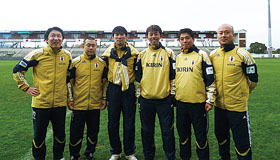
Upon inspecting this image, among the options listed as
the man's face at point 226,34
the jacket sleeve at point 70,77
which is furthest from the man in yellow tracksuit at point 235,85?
the jacket sleeve at point 70,77

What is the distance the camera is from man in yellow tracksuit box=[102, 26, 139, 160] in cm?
308

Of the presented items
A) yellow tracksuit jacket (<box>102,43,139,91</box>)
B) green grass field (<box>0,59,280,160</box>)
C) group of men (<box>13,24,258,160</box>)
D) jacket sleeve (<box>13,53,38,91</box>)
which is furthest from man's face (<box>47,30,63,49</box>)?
green grass field (<box>0,59,280,160</box>)

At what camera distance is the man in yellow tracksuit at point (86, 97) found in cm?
311

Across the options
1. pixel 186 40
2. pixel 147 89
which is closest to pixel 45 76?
pixel 147 89

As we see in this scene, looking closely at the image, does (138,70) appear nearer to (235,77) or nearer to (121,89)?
(121,89)

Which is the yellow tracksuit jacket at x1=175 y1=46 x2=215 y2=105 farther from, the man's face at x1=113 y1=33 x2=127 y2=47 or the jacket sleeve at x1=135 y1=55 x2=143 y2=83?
the man's face at x1=113 y1=33 x2=127 y2=47

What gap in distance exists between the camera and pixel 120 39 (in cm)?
309

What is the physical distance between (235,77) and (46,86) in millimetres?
2467

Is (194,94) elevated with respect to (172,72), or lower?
lower

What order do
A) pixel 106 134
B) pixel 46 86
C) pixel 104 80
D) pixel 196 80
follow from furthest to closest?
pixel 106 134, pixel 104 80, pixel 46 86, pixel 196 80

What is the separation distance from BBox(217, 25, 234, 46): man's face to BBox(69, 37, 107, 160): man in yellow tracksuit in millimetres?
1767

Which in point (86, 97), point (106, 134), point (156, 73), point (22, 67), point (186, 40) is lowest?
point (106, 134)

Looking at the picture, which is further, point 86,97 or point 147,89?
point 86,97

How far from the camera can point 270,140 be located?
3.61 m
